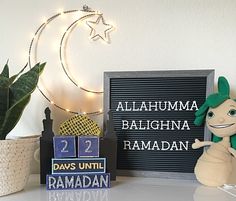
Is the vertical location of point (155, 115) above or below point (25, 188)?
above

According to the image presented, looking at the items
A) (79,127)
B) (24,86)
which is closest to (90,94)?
(79,127)

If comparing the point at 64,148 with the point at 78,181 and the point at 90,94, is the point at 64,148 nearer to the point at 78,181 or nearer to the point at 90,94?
the point at 78,181

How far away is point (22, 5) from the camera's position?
3.85ft

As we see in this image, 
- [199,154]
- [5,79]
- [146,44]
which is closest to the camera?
[5,79]

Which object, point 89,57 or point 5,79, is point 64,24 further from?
point 5,79

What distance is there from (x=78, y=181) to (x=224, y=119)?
428 millimetres

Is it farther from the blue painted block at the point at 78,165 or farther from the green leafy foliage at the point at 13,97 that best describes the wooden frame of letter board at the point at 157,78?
the green leafy foliage at the point at 13,97

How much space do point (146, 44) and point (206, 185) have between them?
477 mm

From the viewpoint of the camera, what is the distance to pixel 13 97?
2.95 feet

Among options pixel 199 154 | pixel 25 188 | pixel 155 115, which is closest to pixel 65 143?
pixel 25 188

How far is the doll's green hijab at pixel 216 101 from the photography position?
0.93m

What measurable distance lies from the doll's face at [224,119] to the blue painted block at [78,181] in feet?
1.06

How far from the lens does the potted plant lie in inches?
32.8

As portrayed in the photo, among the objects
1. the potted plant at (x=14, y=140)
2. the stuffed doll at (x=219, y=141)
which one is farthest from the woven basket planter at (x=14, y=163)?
the stuffed doll at (x=219, y=141)
